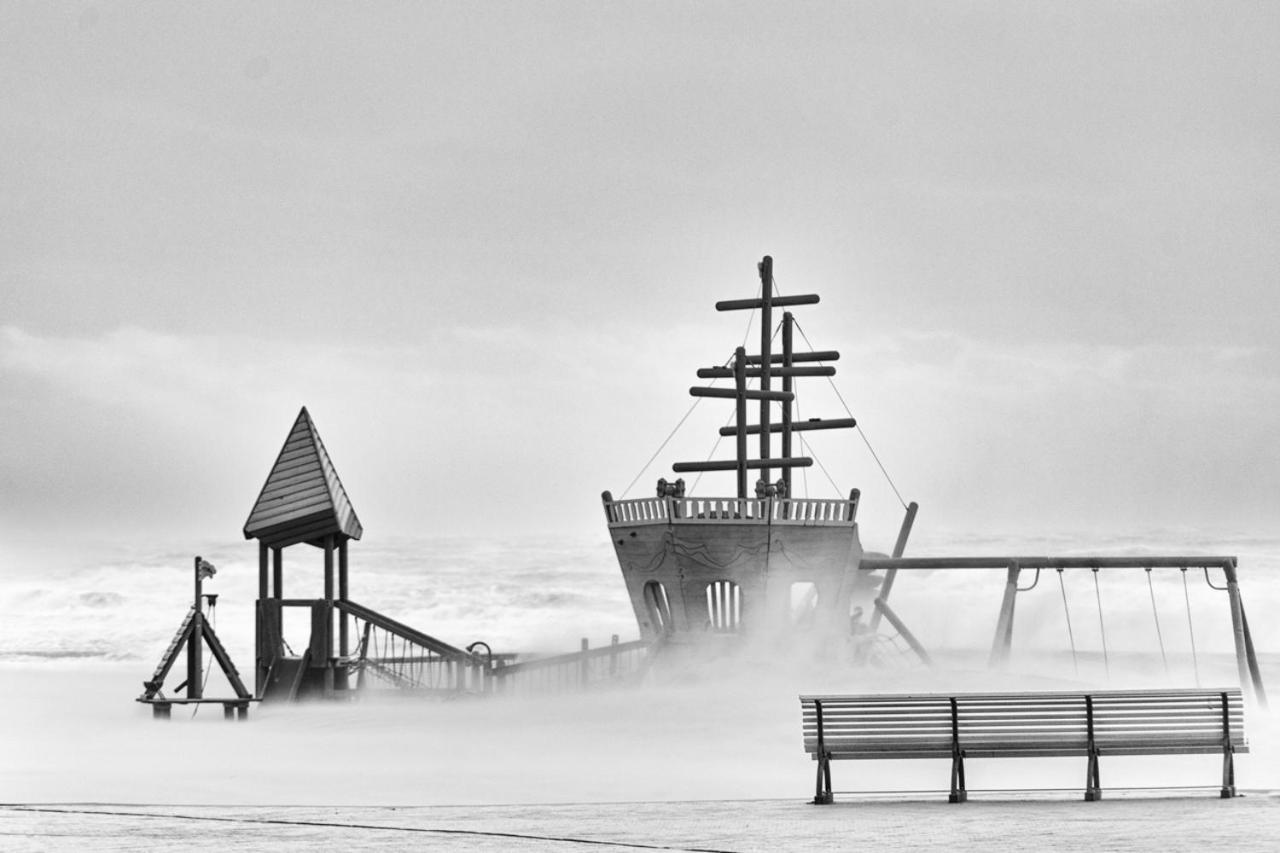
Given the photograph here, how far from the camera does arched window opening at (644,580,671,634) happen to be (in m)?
40.0

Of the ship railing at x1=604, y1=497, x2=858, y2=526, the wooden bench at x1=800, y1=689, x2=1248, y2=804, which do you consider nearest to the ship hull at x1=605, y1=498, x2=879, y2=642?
the ship railing at x1=604, y1=497, x2=858, y2=526

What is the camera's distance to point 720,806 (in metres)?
18.1

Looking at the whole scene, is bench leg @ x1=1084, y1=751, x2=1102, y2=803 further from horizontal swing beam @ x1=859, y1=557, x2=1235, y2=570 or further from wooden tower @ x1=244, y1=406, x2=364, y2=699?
wooden tower @ x1=244, y1=406, x2=364, y2=699

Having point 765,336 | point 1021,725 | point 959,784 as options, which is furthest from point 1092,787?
point 765,336

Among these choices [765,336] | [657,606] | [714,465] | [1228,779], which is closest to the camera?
[1228,779]

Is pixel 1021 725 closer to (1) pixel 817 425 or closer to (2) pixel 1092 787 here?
(2) pixel 1092 787

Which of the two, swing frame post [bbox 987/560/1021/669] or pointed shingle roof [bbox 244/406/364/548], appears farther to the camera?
swing frame post [bbox 987/560/1021/669]

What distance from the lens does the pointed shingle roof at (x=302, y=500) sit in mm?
38406

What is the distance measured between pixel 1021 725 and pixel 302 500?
74.7 feet

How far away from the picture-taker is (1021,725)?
1880 cm

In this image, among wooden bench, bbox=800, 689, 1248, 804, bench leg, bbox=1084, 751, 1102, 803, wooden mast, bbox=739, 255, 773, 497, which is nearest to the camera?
bench leg, bbox=1084, 751, 1102, 803

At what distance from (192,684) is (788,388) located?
1808cm

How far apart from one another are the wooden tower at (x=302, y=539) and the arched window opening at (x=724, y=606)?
25.8ft

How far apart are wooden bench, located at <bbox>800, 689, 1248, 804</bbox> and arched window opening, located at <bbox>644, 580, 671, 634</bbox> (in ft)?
69.1
